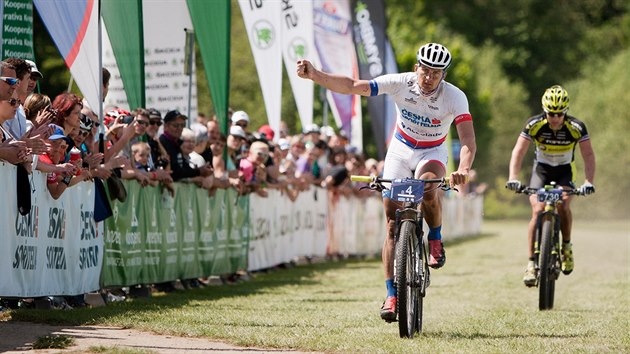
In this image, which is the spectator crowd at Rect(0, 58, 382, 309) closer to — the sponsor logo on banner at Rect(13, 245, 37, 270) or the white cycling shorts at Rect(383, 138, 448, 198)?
the sponsor logo on banner at Rect(13, 245, 37, 270)

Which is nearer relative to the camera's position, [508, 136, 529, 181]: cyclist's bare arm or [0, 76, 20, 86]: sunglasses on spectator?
[0, 76, 20, 86]: sunglasses on spectator

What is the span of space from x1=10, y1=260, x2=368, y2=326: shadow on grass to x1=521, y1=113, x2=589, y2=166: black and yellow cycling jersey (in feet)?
11.9

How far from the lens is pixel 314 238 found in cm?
2509

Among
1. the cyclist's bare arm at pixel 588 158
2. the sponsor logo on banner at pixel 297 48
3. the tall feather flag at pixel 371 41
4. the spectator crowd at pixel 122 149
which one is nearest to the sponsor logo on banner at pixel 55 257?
the spectator crowd at pixel 122 149

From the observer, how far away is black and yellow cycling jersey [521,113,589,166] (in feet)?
49.9

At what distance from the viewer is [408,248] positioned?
36.3ft

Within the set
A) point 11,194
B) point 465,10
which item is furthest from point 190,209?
point 465,10

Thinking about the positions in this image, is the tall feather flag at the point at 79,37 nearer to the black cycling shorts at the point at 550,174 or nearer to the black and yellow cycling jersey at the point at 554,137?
the black and yellow cycling jersey at the point at 554,137

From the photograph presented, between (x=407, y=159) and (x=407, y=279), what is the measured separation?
3.76 feet

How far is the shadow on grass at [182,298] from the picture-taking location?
38.0 feet

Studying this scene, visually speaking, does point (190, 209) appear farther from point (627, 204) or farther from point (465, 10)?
point (465, 10)

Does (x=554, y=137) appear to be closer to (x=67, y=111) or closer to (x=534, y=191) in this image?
(x=534, y=191)

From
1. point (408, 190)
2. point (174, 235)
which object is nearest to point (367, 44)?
point (174, 235)

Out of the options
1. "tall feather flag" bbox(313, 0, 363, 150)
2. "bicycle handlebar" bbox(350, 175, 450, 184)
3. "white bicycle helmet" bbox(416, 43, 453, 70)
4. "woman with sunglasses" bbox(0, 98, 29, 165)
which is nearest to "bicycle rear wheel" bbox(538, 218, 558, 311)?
"bicycle handlebar" bbox(350, 175, 450, 184)
